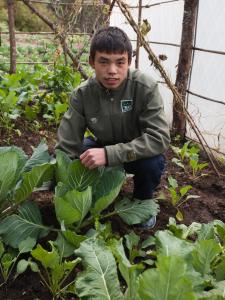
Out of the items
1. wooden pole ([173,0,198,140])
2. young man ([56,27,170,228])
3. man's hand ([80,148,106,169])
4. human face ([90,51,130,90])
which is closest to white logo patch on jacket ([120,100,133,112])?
young man ([56,27,170,228])

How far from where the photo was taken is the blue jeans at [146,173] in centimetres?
216

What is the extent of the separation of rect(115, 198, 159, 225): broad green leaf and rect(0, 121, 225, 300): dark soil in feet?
0.45

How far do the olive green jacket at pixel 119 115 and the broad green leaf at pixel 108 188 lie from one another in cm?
18

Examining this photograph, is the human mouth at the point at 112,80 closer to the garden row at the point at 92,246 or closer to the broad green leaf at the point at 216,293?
the garden row at the point at 92,246

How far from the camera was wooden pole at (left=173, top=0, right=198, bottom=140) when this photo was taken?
3.44 metres

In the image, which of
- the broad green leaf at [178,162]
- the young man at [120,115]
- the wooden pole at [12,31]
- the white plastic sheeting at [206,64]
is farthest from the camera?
the wooden pole at [12,31]

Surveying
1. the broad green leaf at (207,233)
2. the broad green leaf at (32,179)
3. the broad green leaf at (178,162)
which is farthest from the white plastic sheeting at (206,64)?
the broad green leaf at (32,179)

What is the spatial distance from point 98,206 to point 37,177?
0.31 m

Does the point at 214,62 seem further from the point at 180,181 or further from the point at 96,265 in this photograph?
the point at 96,265

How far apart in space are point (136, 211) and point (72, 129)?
0.59 m

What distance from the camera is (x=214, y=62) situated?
338cm

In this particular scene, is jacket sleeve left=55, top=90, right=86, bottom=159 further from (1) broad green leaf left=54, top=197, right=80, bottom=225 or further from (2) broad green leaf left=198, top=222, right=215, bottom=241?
(2) broad green leaf left=198, top=222, right=215, bottom=241

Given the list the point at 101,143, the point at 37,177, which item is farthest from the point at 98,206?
the point at 101,143

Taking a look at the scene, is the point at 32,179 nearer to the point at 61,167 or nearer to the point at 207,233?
the point at 61,167
